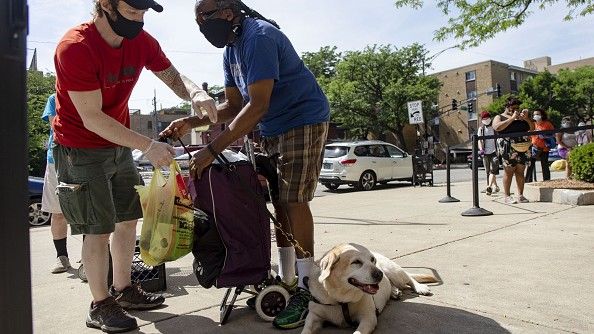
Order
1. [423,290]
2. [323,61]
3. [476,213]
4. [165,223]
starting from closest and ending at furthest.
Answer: [165,223] → [423,290] → [476,213] → [323,61]

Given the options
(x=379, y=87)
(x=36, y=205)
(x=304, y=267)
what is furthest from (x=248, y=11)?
(x=379, y=87)

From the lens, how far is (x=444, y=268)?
144 inches

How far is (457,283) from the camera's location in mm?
3268

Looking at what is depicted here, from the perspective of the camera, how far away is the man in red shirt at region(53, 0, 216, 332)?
2.52 metres

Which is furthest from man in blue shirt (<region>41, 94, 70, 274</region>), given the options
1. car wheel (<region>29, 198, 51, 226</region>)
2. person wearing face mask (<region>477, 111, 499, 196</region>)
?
person wearing face mask (<region>477, 111, 499, 196</region>)

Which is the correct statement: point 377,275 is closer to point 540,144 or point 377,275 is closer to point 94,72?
point 94,72

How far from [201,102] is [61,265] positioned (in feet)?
8.60

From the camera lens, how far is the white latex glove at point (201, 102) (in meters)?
2.82

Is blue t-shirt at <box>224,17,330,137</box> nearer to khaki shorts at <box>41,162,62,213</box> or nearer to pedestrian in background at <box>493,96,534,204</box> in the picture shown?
khaki shorts at <box>41,162,62,213</box>

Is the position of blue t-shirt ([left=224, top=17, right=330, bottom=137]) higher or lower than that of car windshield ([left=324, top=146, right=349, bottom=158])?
higher

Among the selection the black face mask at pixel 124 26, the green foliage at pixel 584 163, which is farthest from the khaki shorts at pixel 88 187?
the green foliage at pixel 584 163

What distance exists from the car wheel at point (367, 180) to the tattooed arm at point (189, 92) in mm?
12317

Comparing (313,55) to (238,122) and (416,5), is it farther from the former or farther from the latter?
(238,122)

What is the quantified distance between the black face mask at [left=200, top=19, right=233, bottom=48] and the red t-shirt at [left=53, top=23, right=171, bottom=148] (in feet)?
1.46
